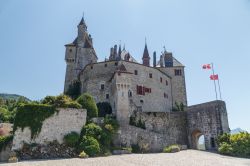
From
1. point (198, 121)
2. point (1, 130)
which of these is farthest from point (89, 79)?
point (198, 121)

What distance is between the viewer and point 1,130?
34156 millimetres

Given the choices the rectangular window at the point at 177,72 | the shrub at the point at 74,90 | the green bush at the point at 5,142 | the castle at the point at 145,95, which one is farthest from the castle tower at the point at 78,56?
the green bush at the point at 5,142

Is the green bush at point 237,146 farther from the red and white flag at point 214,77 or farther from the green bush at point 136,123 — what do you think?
the green bush at point 136,123

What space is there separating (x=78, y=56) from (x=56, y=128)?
26599mm

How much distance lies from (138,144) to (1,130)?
19.0 meters

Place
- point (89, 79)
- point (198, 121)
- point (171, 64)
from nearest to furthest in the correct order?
1. point (198, 121)
2. point (89, 79)
3. point (171, 64)

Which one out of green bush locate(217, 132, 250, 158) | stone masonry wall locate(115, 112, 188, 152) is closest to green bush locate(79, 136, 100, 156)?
stone masonry wall locate(115, 112, 188, 152)

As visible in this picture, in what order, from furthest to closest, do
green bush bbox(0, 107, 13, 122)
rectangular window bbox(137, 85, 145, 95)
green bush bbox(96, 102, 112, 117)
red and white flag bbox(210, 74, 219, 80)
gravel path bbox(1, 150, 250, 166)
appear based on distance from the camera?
green bush bbox(0, 107, 13, 122) < rectangular window bbox(137, 85, 145, 95) < green bush bbox(96, 102, 112, 117) < red and white flag bbox(210, 74, 219, 80) < gravel path bbox(1, 150, 250, 166)

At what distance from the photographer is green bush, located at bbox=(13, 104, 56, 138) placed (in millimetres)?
26312

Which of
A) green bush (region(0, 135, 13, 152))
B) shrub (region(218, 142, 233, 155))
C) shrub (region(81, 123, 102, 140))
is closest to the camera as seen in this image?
green bush (region(0, 135, 13, 152))

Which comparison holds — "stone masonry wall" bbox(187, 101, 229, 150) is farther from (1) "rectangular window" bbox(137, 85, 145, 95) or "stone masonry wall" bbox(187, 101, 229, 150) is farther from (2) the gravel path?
(2) the gravel path

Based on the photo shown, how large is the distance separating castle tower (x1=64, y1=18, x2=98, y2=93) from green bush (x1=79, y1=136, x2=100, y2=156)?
2563 centimetres

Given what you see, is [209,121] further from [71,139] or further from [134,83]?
[71,139]

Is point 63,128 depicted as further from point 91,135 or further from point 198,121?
point 198,121
